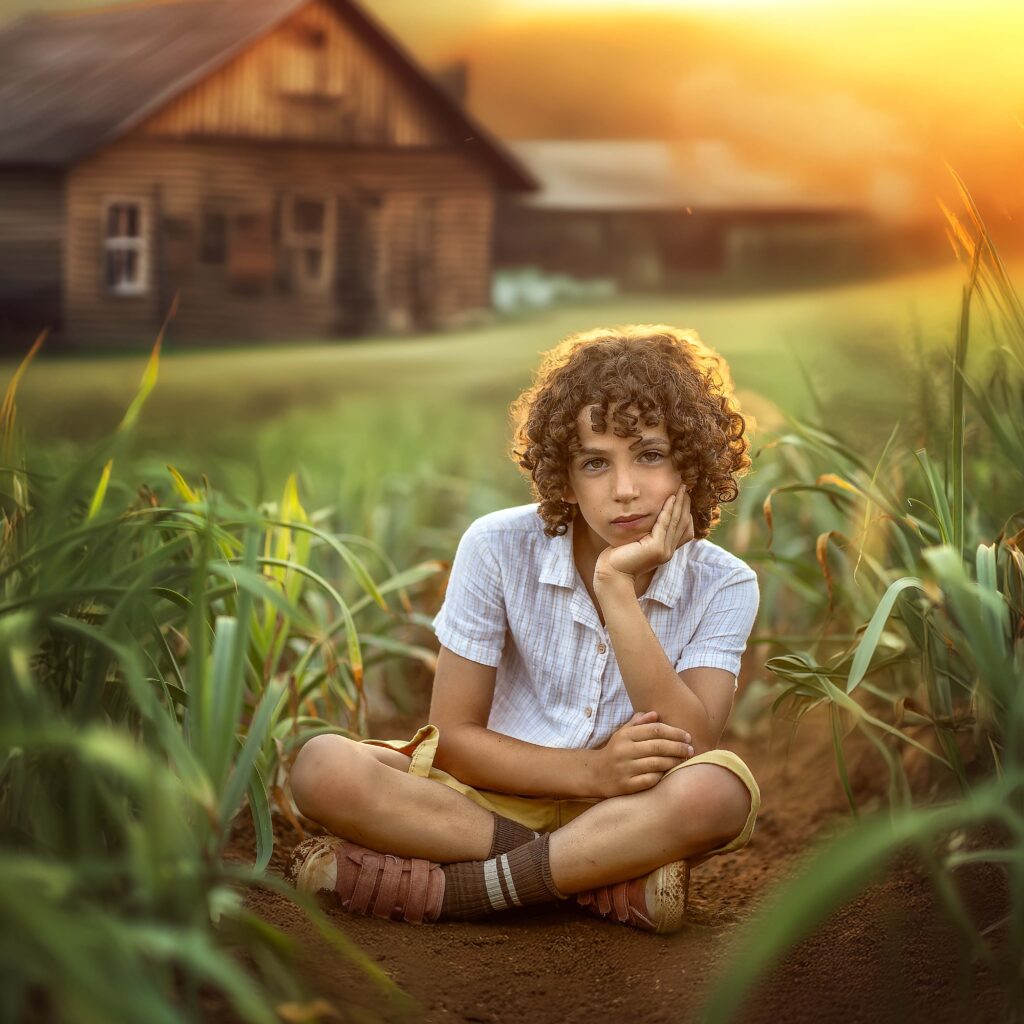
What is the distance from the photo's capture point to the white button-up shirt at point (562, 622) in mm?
1891

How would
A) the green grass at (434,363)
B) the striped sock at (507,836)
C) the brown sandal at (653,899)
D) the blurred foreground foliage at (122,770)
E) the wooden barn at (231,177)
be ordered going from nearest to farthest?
1. the blurred foreground foliage at (122,770)
2. the brown sandal at (653,899)
3. the striped sock at (507,836)
4. the green grass at (434,363)
5. the wooden barn at (231,177)

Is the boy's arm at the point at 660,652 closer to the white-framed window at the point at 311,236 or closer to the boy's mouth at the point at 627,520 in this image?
the boy's mouth at the point at 627,520

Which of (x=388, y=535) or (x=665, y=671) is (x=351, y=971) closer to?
(x=665, y=671)

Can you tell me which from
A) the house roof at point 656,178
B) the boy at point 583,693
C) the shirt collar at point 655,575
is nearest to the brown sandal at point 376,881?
the boy at point 583,693

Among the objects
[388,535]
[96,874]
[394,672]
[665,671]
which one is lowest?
[394,672]

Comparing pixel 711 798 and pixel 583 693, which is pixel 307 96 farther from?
pixel 711 798

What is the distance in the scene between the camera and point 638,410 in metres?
1.81

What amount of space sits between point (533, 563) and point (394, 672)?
36.9 inches

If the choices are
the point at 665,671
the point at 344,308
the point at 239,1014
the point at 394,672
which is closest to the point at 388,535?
the point at 394,672

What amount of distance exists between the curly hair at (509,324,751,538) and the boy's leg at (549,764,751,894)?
0.44 metres

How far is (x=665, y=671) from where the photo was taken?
176 centimetres

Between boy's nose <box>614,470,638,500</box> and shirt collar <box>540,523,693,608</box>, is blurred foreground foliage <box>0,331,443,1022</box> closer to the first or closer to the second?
shirt collar <box>540,523,693,608</box>

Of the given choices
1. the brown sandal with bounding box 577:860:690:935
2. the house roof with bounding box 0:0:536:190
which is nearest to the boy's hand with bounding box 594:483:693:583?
the brown sandal with bounding box 577:860:690:935

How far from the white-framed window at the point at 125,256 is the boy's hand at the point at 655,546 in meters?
4.75
